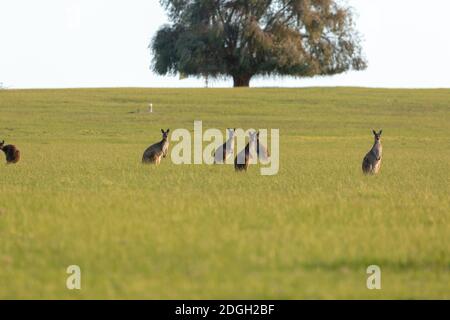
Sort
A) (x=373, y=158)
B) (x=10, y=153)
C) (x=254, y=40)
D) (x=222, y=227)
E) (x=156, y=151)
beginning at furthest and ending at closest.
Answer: (x=254, y=40), (x=10, y=153), (x=156, y=151), (x=373, y=158), (x=222, y=227)

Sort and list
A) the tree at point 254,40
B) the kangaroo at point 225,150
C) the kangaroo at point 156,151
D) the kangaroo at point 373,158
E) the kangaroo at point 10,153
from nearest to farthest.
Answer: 1. the kangaroo at point 373,158
2. the kangaroo at point 225,150
3. the kangaroo at point 156,151
4. the kangaroo at point 10,153
5. the tree at point 254,40

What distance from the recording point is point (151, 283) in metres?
9.03

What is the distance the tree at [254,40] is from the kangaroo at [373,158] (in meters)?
49.5

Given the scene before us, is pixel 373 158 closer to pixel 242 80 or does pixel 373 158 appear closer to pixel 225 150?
pixel 225 150

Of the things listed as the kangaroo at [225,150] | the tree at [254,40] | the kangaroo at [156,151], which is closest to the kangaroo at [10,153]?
the kangaroo at [156,151]

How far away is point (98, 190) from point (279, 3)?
60.2 metres

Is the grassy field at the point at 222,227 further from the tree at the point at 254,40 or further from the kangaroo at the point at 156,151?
the tree at the point at 254,40

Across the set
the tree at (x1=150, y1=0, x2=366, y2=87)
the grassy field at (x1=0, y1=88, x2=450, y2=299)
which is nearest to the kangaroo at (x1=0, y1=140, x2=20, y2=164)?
the grassy field at (x1=0, y1=88, x2=450, y2=299)

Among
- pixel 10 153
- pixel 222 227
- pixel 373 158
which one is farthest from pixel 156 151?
pixel 222 227

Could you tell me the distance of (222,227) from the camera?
12461mm

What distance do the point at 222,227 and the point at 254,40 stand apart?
61.7m

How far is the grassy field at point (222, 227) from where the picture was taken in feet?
30.2

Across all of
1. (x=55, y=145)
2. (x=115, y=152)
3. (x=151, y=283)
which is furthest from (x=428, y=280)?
(x=55, y=145)

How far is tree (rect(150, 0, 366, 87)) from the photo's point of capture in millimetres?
73750
